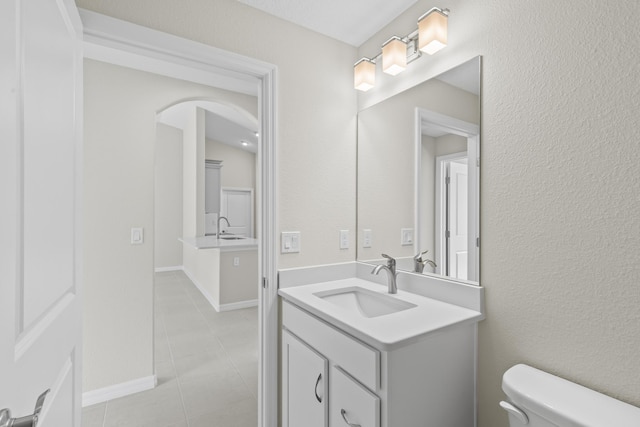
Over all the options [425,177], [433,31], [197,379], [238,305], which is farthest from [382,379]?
[238,305]

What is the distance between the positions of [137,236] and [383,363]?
202cm

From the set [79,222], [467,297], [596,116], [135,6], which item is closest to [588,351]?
[467,297]

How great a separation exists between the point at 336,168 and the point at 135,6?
4.02 feet

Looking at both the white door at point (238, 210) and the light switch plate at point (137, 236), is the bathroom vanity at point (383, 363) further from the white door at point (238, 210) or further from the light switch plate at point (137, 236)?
the white door at point (238, 210)

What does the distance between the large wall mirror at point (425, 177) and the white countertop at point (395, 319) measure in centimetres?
16

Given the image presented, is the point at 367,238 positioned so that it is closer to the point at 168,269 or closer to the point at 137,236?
the point at 137,236

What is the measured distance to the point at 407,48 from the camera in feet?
5.30

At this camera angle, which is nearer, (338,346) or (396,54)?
(338,346)

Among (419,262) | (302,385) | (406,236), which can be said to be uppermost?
(406,236)

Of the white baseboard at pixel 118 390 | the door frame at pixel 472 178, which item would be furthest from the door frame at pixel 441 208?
the white baseboard at pixel 118 390

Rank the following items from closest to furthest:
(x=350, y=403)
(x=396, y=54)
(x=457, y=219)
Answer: (x=350, y=403) → (x=457, y=219) → (x=396, y=54)

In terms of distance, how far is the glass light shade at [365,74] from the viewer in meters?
1.83

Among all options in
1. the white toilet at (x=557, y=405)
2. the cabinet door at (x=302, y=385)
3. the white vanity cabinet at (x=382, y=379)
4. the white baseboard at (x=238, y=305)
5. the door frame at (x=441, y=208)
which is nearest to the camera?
the white toilet at (x=557, y=405)

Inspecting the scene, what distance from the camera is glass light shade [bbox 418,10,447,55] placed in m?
1.38
